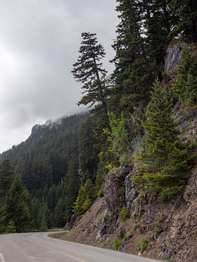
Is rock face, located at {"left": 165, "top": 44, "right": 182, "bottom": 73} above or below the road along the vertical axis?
above

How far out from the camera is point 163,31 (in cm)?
3253

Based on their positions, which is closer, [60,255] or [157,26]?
[60,255]

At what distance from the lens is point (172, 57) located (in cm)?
2972

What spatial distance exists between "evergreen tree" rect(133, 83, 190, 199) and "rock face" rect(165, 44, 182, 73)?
1088cm

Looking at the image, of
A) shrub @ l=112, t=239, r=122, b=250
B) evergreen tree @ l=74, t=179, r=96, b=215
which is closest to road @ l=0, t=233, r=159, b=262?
shrub @ l=112, t=239, r=122, b=250

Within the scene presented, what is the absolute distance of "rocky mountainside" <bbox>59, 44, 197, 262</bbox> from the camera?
48.4 ft

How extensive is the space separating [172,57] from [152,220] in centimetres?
1578

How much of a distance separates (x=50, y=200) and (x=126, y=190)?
3773 inches

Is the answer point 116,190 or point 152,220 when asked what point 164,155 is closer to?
point 152,220

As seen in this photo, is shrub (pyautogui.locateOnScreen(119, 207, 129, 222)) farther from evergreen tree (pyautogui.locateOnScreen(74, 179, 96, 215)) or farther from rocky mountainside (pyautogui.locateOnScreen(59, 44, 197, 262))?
evergreen tree (pyautogui.locateOnScreen(74, 179, 96, 215))

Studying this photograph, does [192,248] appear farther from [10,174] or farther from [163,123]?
[10,174]

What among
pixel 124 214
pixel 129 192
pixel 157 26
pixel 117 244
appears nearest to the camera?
pixel 117 244

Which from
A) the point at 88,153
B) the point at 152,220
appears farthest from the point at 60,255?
the point at 88,153

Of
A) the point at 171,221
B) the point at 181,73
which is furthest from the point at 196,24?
the point at 171,221
